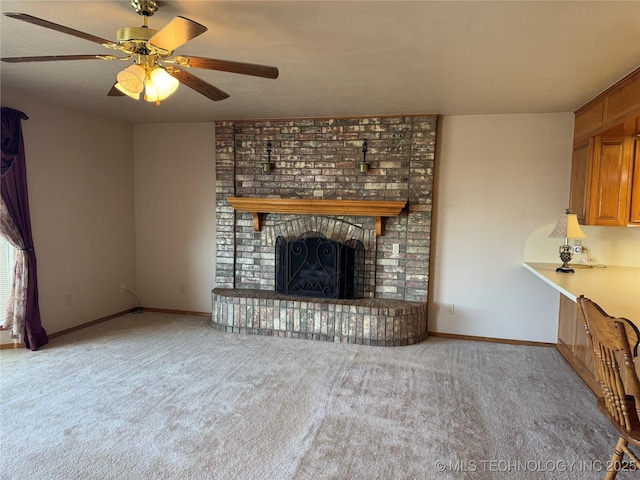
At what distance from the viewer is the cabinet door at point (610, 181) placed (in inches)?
134

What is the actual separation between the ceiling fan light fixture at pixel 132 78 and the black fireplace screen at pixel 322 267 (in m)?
2.81

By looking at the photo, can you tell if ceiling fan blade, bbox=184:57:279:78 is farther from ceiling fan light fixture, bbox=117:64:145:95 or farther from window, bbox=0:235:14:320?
window, bbox=0:235:14:320

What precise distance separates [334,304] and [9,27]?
327 cm

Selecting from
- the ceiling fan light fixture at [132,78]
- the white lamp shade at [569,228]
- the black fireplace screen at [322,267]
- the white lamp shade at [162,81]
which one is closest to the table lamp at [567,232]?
the white lamp shade at [569,228]

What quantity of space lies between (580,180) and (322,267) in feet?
8.52

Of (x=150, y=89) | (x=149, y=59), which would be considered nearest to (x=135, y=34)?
(x=149, y=59)

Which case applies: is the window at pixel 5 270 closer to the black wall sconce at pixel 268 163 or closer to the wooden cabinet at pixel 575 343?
the black wall sconce at pixel 268 163

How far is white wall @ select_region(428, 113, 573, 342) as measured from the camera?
13.6ft

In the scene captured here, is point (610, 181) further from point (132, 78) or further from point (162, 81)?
point (132, 78)

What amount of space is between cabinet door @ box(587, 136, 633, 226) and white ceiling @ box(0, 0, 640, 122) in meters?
0.46

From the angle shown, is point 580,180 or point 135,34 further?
point 580,180

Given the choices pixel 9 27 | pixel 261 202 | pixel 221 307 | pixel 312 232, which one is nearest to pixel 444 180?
pixel 312 232

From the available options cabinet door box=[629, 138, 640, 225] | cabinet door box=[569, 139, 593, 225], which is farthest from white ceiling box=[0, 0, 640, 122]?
cabinet door box=[629, 138, 640, 225]

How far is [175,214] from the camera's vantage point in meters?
5.12
